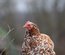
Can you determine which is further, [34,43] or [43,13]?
[43,13]

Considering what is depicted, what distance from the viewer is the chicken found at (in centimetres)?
146

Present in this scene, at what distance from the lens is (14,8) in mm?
4766

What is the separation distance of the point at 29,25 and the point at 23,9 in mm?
3127

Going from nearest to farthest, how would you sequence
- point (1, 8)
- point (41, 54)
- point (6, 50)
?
point (41, 54) → point (6, 50) → point (1, 8)

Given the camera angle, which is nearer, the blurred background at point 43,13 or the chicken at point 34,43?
the chicken at point 34,43

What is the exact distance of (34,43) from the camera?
4.86 feet

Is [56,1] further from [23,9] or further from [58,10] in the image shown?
[23,9]

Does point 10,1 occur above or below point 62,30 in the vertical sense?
above

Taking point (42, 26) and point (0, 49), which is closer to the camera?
point (0, 49)

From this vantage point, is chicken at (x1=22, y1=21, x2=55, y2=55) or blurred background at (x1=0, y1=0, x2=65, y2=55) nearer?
chicken at (x1=22, y1=21, x2=55, y2=55)

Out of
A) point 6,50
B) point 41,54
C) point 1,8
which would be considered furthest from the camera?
point 1,8

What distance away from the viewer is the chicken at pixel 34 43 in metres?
1.46

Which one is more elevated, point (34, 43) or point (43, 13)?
point (43, 13)

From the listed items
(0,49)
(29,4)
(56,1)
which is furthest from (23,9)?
(0,49)
